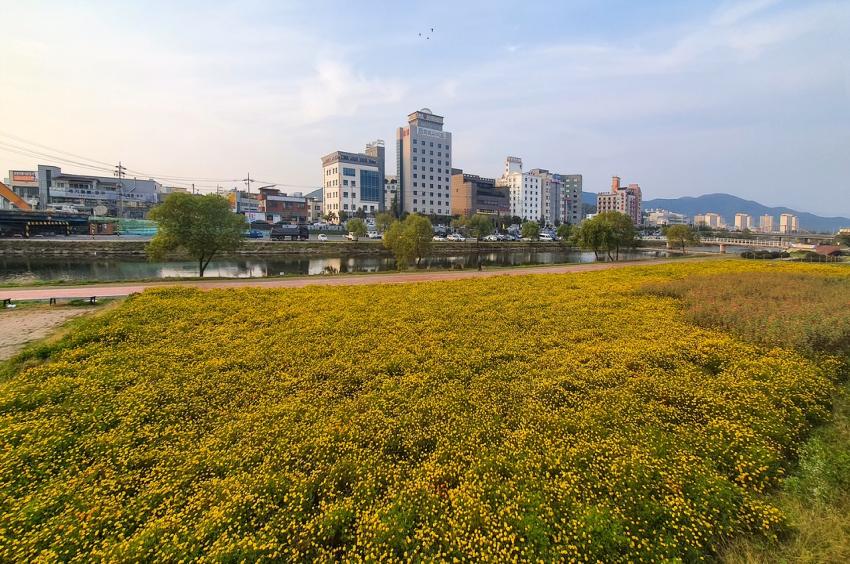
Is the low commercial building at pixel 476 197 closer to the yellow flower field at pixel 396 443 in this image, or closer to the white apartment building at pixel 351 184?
the white apartment building at pixel 351 184

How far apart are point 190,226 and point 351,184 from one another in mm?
78002

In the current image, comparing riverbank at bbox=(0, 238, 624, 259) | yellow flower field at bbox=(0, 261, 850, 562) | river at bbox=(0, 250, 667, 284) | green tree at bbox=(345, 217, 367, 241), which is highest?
green tree at bbox=(345, 217, 367, 241)

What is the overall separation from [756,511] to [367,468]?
3.98m

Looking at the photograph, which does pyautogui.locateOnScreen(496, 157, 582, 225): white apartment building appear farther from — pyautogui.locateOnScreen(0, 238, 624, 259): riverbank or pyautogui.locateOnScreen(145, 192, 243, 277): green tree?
pyautogui.locateOnScreen(145, 192, 243, 277): green tree

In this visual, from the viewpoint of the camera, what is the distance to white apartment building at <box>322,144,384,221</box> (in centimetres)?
9681

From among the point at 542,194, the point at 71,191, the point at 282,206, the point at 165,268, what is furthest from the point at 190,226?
the point at 542,194

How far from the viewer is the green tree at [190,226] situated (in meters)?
22.2

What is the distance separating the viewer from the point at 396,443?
483cm

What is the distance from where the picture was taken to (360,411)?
218 inches

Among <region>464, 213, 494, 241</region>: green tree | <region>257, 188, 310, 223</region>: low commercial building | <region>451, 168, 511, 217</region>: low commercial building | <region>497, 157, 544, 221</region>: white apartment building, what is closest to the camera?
<region>464, 213, 494, 241</region>: green tree

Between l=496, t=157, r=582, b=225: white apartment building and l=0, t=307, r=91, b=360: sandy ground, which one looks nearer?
l=0, t=307, r=91, b=360: sandy ground

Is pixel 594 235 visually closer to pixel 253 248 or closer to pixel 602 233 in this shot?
pixel 602 233

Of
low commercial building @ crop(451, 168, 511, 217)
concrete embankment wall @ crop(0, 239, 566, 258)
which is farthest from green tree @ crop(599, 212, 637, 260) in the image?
low commercial building @ crop(451, 168, 511, 217)

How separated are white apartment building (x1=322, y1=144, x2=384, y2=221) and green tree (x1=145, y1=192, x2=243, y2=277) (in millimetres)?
73603
